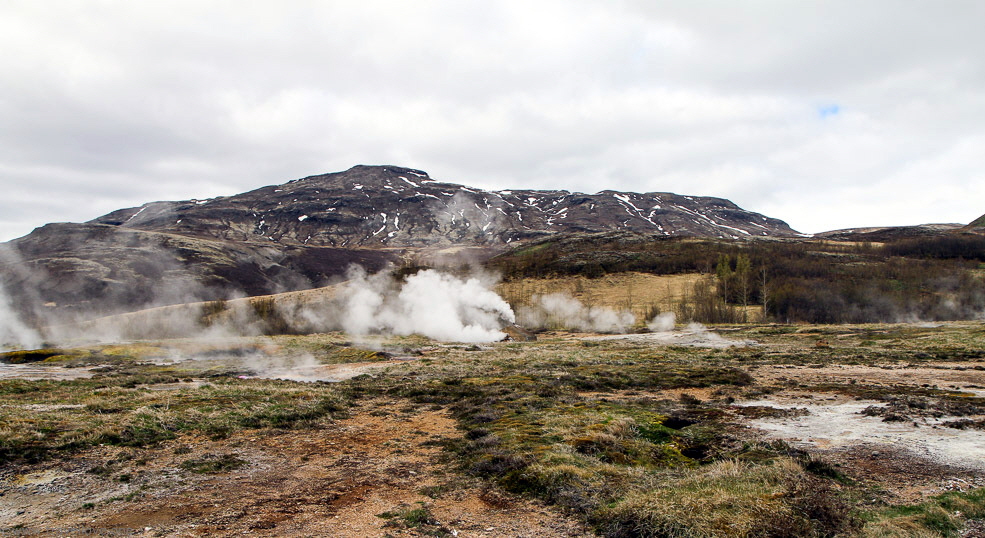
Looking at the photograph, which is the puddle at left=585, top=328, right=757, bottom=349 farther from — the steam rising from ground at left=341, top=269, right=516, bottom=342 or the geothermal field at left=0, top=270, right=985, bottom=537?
the steam rising from ground at left=341, top=269, right=516, bottom=342

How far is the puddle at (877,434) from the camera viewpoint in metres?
11.5

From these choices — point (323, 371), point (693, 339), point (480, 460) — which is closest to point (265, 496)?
point (480, 460)

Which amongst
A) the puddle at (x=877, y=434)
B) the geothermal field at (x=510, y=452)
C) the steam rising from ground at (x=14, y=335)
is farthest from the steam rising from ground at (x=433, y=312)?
the puddle at (x=877, y=434)

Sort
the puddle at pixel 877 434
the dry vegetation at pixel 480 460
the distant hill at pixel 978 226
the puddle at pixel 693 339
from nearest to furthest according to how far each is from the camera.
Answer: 1. the dry vegetation at pixel 480 460
2. the puddle at pixel 877 434
3. the puddle at pixel 693 339
4. the distant hill at pixel 978 226

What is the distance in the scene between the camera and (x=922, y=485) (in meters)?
9.32

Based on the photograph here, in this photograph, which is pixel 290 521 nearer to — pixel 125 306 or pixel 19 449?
pixel 19 449

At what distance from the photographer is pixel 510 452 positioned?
1206 centimetres

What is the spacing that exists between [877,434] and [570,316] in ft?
240

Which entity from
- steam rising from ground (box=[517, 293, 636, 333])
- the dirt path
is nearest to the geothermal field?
the dirt path

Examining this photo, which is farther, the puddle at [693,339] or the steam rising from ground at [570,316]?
the steam rising from ground at [570,316]

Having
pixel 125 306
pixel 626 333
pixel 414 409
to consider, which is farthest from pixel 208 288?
pixel 414 409

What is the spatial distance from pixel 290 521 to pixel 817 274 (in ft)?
381

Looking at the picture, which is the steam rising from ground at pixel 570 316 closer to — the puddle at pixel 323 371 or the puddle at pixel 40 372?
the puddle at pixel 323 371

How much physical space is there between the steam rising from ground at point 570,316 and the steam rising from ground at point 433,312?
33.9 ft
